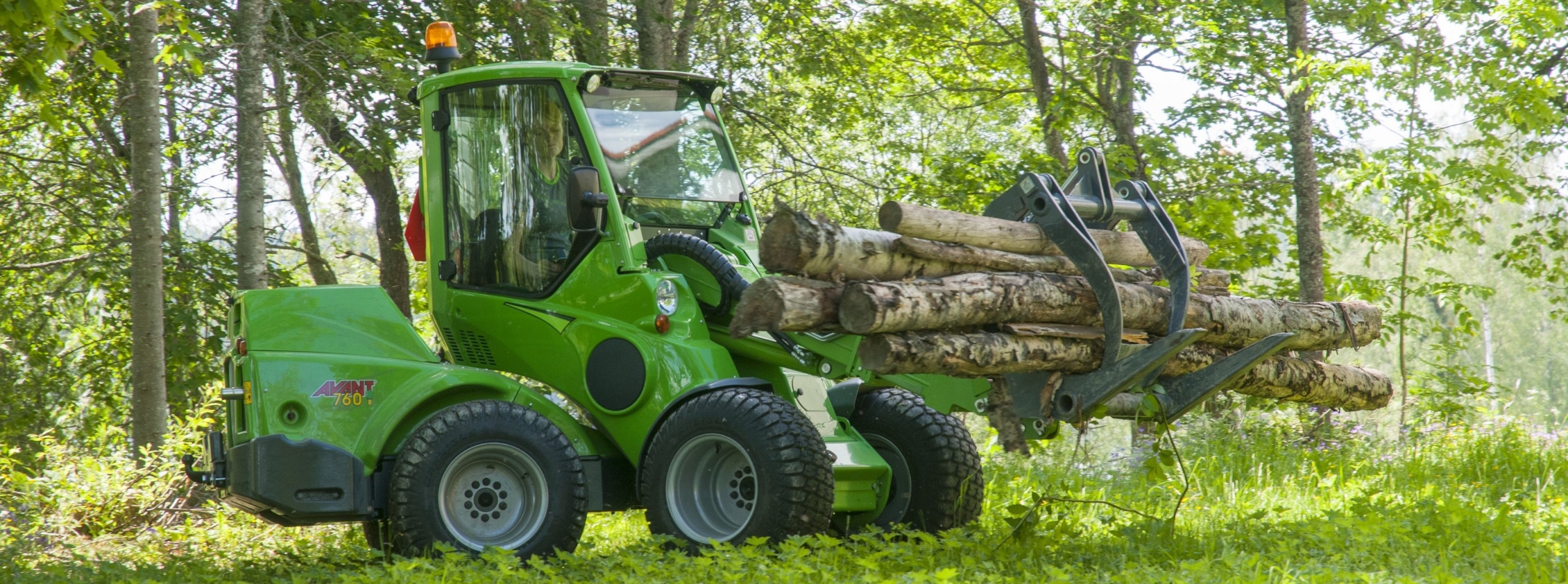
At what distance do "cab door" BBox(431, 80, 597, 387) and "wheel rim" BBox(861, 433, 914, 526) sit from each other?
1620mm

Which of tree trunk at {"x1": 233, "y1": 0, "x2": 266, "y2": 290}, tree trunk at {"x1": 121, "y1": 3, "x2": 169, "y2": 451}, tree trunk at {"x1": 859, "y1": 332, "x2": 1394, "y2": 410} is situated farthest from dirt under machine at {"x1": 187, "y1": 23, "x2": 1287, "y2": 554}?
tree trunk at {"x1": 121, "y1": 3, "x2": 169, "y2": 451}

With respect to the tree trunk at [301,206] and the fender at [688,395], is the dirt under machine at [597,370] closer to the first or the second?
the fender at [688,395]

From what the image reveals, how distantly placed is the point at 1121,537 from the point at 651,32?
22.2 ft

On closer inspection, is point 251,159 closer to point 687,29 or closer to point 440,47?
point 440,47

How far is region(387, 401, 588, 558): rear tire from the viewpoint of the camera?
5348mm

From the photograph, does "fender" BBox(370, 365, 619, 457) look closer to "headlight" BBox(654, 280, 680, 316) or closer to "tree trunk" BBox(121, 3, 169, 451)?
"headlight" BBox(654, 280, 680, 316)

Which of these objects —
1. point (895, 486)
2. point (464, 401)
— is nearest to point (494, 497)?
point (464, 401)

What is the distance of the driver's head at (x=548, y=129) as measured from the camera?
601 cm

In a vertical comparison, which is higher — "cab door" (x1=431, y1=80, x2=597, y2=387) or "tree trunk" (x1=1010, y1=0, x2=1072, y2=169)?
"tree trunk" (x1=1010, y1=0, x2=1072, y2=169)

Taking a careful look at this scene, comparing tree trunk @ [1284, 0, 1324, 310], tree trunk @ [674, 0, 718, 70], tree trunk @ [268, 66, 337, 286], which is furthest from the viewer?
tree trunk @ [268, 66, 337, 286]

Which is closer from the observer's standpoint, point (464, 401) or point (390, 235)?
point (464, 401)

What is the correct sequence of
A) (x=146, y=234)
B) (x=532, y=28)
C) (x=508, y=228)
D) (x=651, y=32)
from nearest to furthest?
(x=508, y=228) < (x=146, y=234) < (x=532, y=28) < (x=651, y=32)

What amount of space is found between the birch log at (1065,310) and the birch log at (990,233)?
0.19 m

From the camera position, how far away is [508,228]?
6227 millimetres
